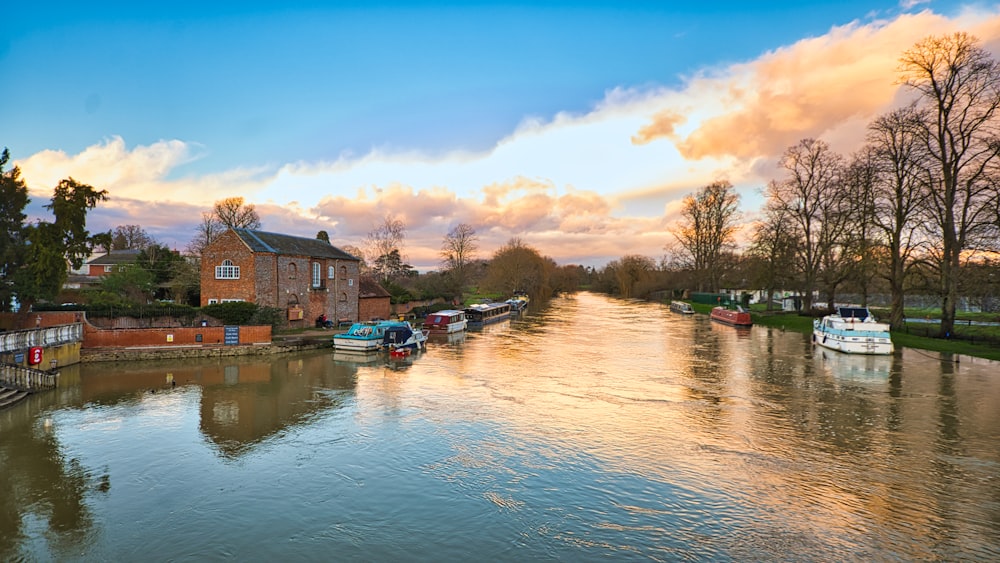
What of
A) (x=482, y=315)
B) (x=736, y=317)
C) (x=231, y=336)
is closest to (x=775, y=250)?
(x=736, y=317)

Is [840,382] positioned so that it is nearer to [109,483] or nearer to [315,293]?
[109,483]

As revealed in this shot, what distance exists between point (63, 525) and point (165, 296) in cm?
3917

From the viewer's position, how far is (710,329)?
41.5m

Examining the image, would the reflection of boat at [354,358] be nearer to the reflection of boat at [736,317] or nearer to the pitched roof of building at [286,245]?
the pitched roof of building at [286,245]

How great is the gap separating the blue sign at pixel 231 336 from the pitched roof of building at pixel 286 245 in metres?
6.16

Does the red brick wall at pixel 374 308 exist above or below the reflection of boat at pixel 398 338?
above

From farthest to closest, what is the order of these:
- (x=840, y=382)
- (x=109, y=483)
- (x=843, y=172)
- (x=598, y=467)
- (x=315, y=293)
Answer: (x=843, y=172) → (x=315, y=293) → (x=840, y=382) → (x=598, y=467) → (x=109, y=483)

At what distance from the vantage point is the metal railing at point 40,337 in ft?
58.4

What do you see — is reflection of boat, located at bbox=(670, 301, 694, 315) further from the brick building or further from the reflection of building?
the reflection of building

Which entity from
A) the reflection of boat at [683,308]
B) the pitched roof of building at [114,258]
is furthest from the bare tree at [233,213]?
the reflection of boat at [683,308]

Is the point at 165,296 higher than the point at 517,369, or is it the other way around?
the point at 165,296

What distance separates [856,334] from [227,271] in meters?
37.1

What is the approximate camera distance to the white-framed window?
30.9 meters

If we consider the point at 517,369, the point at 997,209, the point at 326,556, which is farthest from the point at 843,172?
the point at 326,556
